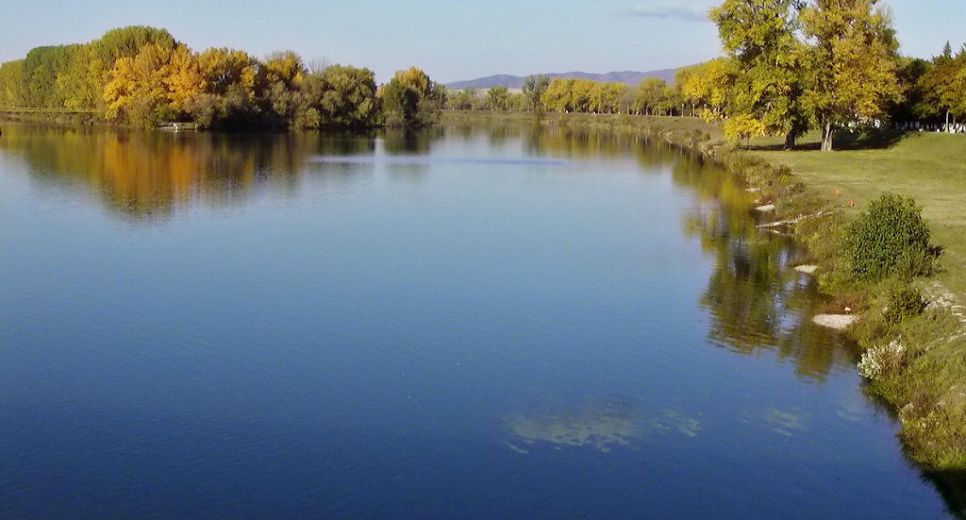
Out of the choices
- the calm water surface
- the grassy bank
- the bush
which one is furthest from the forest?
the bush

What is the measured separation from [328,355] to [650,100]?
10141cm

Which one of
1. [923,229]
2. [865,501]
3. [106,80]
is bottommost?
[865,501]

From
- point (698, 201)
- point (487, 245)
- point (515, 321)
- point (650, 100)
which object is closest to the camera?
point (515, 321)

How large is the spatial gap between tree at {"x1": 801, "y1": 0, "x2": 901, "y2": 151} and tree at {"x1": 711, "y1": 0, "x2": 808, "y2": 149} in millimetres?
898

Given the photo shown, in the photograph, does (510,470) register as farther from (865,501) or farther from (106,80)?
(106,80)

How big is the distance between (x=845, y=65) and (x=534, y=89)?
322ft

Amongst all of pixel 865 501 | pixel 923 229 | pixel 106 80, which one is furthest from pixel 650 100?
pixel 865 501

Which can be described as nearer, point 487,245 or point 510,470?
point 510,470

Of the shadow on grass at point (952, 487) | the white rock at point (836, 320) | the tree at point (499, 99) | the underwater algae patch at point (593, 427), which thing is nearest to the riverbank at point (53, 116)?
the tree at point (499, 99)

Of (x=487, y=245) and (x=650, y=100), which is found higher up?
(x=650, y=100)

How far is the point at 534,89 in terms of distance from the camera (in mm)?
144750

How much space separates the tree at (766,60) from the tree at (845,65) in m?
0.90

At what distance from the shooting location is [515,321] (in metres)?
17.9

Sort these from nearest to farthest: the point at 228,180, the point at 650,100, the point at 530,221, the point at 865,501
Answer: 1. the point at 865,501
2. the point at 530,221
3. the point at 228,180
4. the point at 650,100
